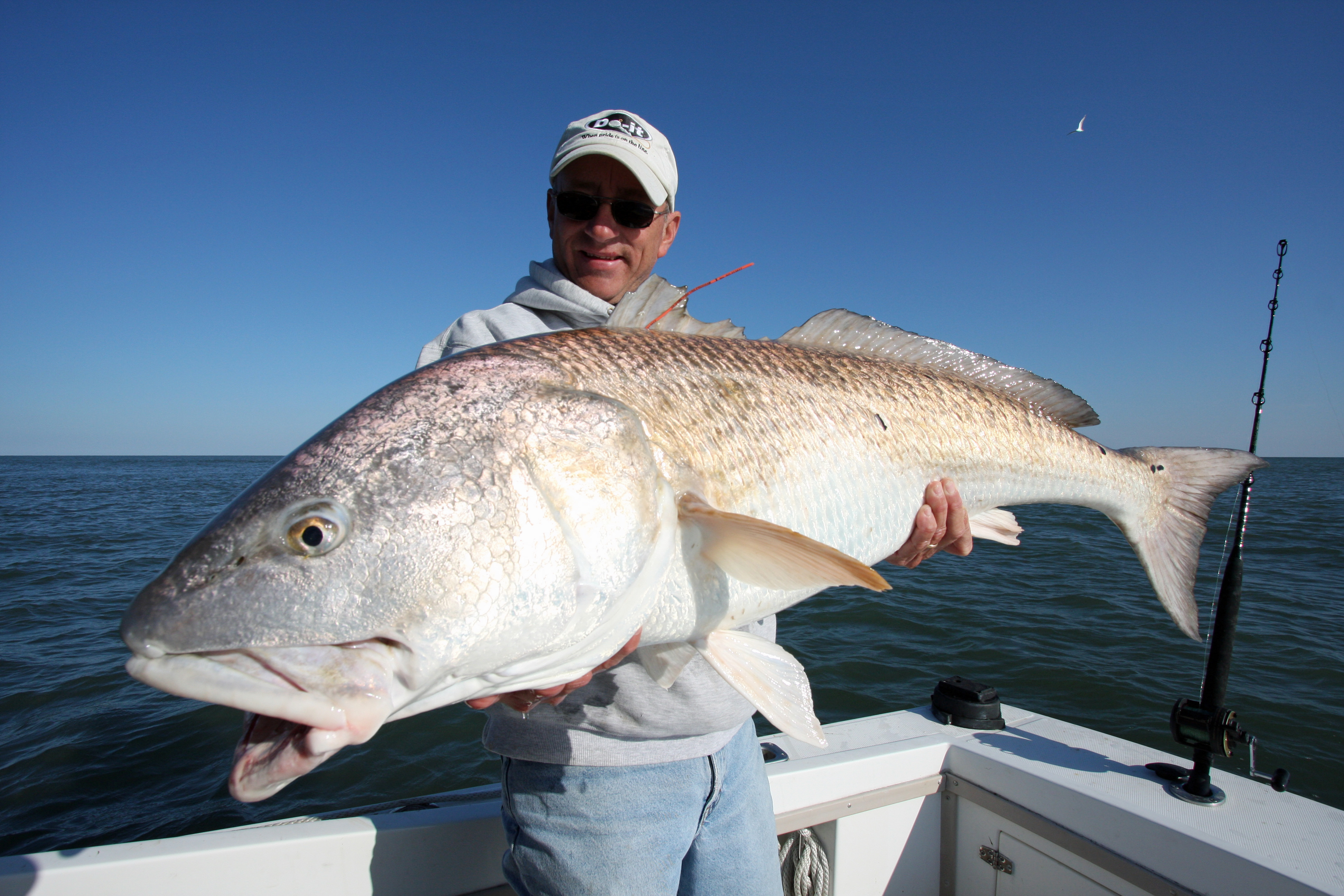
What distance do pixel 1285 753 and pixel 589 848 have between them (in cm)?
781

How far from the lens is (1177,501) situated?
9.69 feet

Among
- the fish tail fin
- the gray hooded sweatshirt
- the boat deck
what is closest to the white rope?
the boat deck

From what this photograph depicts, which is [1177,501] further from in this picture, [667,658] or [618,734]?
[618,734]

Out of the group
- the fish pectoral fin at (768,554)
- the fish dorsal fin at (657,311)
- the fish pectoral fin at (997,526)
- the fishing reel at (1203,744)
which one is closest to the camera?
the fish pectoral fin at (768,554)

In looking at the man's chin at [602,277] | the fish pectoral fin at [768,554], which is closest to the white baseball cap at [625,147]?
the man's chin at [602,277]

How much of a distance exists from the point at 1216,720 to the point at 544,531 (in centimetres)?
329

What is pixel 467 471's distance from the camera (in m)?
1.35

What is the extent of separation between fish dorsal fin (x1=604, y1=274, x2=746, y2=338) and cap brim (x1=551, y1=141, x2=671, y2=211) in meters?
0.54

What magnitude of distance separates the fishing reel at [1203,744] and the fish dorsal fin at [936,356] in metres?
1.45

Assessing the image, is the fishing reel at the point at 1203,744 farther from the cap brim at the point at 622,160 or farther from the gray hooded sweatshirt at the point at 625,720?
the cap brim at the point at 622,160

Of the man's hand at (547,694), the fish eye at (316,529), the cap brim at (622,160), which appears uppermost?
the cap brim at (622,160)

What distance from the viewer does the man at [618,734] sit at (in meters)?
1.86

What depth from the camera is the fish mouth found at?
1.09 meters

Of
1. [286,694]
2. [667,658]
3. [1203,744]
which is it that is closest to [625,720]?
[667,658]
